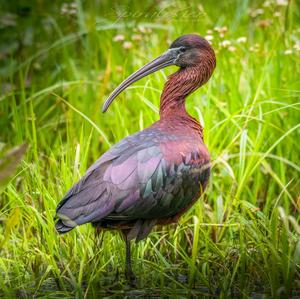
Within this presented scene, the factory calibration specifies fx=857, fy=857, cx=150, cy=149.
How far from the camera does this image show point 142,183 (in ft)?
13.0

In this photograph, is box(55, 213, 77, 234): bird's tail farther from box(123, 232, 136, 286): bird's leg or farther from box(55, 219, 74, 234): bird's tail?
box(123, 232, 136, 286): bird's leg

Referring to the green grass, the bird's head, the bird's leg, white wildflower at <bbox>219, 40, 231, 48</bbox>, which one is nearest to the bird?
the bird's leg

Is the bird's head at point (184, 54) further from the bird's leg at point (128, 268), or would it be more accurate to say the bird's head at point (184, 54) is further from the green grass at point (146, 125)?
the bird's leg at point (128, 268)

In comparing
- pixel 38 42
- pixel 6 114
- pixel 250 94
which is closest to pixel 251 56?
pixel 250 94

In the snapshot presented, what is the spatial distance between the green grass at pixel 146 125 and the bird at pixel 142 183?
12 centimetres

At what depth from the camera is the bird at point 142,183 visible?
12.8 feet

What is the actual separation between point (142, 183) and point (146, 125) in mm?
1193

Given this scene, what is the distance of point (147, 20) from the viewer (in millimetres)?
6477

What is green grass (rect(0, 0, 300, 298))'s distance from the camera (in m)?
3.86

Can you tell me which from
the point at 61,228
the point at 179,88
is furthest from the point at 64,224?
the point at 179,88

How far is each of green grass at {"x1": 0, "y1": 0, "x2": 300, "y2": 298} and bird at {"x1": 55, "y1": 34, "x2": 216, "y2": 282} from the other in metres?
0.12

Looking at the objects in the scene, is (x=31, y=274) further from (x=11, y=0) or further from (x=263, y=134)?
(x=11, y=0)

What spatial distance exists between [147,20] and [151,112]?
62.9 inches

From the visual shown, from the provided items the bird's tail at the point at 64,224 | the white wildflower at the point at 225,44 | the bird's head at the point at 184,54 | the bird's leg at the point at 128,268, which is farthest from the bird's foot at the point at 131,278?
the white wildflower at the point at 225,44
